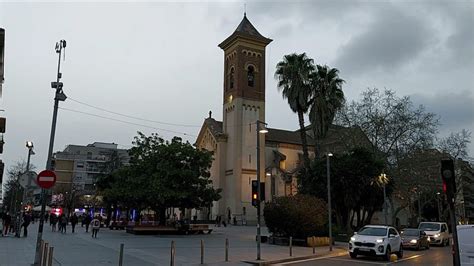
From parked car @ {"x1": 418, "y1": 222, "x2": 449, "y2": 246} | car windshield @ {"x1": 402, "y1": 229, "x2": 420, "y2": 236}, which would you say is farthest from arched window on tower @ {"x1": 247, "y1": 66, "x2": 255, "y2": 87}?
car windshield @ {"x1": 402, "y1": 229, "x2": 420, "y2": 236}

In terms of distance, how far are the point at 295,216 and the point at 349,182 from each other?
1199 cm

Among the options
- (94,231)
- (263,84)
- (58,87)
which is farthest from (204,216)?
(58,87)

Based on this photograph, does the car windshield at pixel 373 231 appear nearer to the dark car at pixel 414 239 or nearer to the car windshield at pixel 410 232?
the dark car at pixel 414 239

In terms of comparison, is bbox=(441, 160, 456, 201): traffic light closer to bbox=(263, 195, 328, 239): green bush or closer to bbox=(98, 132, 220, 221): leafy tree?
bbox=(263, 195, 328, 239): green bush

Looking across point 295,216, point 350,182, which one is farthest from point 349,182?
point 295,216

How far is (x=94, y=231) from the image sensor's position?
3162cm

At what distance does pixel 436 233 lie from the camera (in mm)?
34469

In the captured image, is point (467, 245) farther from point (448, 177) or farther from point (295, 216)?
point (295, 216)

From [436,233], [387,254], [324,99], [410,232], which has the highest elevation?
[324,99]

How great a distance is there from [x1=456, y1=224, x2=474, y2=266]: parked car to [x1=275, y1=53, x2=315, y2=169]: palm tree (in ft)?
98.1

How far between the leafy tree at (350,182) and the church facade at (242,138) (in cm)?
2555

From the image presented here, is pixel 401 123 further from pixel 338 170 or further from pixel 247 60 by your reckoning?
pixel 247 60

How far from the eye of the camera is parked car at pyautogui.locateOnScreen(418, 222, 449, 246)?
3428cm

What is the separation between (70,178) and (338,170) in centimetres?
9687
